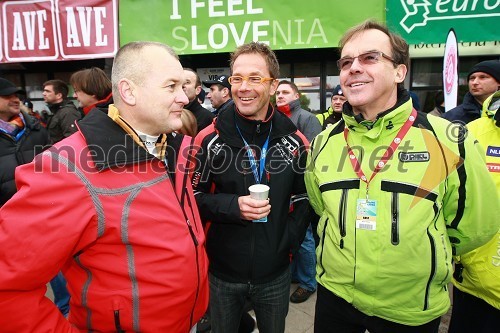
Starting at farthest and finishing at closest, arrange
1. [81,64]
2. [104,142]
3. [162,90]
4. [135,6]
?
[81,64], [135,6], [162,90], [104,142]

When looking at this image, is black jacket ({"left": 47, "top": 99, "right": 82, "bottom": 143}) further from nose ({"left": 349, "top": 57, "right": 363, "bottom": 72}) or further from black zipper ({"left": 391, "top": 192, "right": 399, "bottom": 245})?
black zipper ({"left": 391, "top": 192, "right": 399, "bottom": 245})

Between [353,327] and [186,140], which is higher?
[186,140]

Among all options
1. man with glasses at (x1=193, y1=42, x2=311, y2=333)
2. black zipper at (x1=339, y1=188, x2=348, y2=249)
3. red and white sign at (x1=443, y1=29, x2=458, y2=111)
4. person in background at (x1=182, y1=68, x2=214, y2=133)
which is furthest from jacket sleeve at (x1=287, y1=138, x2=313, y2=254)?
red and white sign at (x1=443, y1=29, x2=458, y2=111)

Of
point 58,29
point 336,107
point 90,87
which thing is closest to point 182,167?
point 90,87

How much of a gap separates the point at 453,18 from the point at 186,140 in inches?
212

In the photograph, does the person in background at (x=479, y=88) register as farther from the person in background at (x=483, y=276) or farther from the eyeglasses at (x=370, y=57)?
the eyeglasses at (x=370, y=57)

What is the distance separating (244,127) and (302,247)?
2.29 metres

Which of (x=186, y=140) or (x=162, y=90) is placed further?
(x=186, y=140)

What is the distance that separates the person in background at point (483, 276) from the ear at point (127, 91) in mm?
2057

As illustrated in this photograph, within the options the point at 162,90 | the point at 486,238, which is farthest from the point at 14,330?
the point at 486,238

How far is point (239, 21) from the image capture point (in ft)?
19.0

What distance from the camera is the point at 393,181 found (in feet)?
5.54

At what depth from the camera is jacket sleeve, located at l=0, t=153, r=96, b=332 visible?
1160 mm

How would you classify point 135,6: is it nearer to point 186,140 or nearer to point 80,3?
point 80,3
